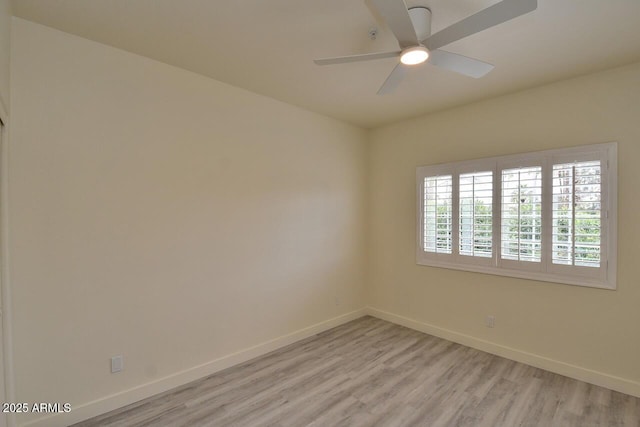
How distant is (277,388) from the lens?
8.21 ft

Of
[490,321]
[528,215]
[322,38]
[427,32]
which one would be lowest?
[490,321]

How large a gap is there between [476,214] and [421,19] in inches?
87.1

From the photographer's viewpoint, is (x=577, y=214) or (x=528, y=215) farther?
(x=528, y=215)

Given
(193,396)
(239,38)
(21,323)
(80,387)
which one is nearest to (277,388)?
(193,396)

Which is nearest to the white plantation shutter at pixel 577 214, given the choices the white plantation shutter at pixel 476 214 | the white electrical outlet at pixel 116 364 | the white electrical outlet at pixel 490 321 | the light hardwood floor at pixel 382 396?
the white plantation shutter at pixel 476 214

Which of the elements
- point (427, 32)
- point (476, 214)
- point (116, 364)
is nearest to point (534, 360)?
point (476, 214)

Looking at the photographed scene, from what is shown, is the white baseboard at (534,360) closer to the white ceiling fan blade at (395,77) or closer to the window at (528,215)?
the window at (528,215)

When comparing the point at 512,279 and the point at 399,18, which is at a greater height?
the point at 399,18

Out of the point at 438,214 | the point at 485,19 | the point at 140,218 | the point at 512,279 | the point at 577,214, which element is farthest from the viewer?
the point at 438,214

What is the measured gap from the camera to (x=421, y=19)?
1792 millimetres

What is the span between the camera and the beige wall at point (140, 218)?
196cm

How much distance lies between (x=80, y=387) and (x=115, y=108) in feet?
6.76

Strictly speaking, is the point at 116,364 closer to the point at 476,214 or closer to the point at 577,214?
the point at 476,214

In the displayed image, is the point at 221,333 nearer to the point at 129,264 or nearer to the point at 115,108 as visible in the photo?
the point at 129,264
